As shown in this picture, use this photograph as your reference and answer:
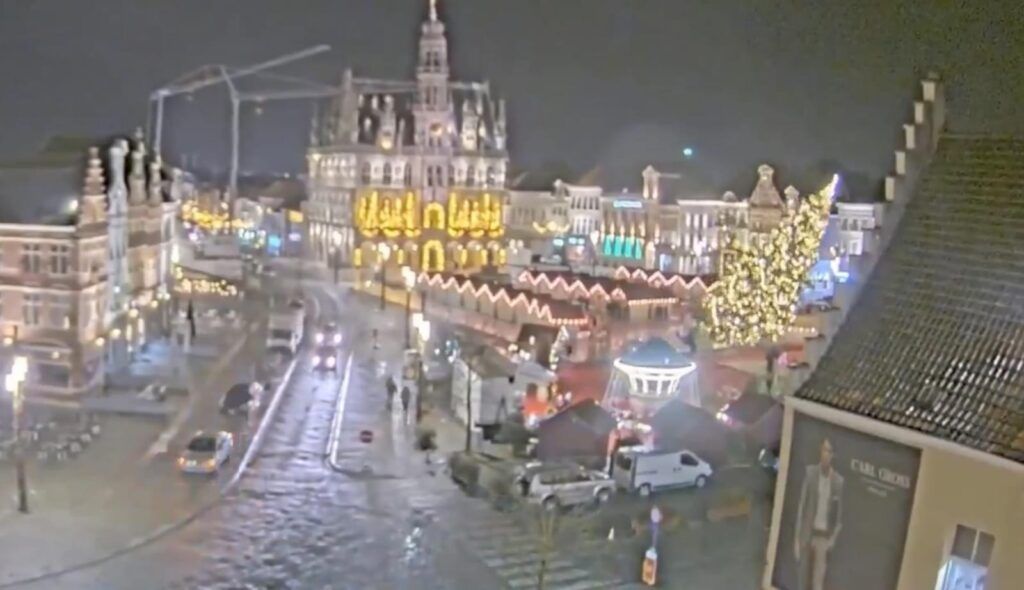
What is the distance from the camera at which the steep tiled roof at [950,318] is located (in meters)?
7.12

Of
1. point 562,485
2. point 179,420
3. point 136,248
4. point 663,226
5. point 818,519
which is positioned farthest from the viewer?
point 663,226

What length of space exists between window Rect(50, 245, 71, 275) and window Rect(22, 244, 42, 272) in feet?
0.80

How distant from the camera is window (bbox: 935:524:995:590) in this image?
22.6ft

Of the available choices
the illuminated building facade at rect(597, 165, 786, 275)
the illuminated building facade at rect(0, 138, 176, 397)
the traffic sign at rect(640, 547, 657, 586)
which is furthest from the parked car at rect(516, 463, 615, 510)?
the illuminated building facade at rect(597, 165, 786, 275)

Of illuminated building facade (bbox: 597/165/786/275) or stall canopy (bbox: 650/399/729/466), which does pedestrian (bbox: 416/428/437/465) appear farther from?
illuminated building facade (bbox: 597/165/786/275)

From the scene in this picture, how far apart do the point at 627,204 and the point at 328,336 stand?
87.7ft

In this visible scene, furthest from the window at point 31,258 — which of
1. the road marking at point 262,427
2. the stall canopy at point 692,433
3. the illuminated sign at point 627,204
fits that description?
the illuminated sign at point 627,204

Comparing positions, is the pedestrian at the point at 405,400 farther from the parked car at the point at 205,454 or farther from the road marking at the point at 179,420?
the parked car at the point at 205,454

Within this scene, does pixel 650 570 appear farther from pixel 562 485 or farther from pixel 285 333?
pixel 285 333

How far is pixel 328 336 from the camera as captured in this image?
1246 inches

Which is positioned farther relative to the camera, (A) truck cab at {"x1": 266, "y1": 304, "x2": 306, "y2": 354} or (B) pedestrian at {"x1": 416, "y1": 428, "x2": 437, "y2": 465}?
(A) truck cab at {"x1": 266, "y1": 304, "x2": 306, "y2": 354}

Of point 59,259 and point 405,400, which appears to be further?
point 59,259

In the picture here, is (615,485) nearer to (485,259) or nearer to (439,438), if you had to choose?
(439,438)

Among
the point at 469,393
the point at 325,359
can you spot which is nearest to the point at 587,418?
the point at 469,393
